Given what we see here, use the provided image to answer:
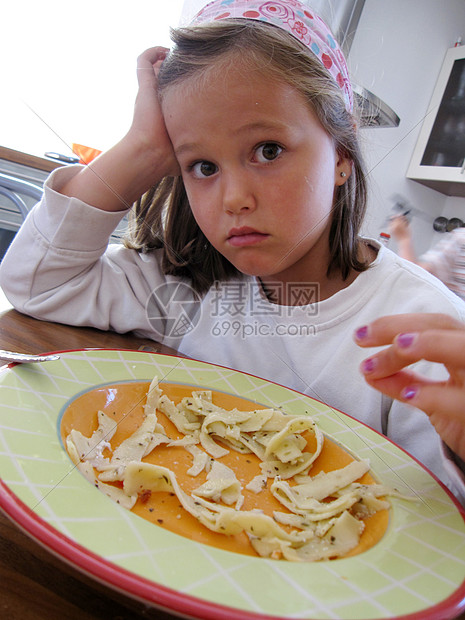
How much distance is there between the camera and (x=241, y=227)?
0.44 meters

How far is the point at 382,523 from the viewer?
22cm

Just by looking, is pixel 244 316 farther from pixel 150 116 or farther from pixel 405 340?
pixel 405 340

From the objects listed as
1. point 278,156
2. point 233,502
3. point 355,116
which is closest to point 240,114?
point 278,156

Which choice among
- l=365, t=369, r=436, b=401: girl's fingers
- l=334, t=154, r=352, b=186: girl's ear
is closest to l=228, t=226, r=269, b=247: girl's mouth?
l=334, t=154, r=352, b=186: girl's ear

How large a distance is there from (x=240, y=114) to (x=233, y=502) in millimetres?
324

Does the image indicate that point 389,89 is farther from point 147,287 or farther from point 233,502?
point 233,502

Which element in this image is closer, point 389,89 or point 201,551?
point 201,551

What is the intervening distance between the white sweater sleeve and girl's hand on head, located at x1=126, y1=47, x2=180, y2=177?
91mm

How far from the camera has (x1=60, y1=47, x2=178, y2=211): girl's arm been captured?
53 centimetres

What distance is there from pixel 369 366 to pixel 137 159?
1.39ft

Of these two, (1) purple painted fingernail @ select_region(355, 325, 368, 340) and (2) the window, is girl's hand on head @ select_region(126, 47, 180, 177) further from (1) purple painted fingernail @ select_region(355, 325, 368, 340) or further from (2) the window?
(1) purple painted fingernail @ select_region(355, 325, 368, 340)

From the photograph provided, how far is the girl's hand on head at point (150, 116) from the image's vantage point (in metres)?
0.53

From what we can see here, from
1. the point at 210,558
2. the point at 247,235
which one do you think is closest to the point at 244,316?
the point at 247,235

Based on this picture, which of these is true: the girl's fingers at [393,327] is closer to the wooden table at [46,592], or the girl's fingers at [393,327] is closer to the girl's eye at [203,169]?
the wooden table at [46,592]
